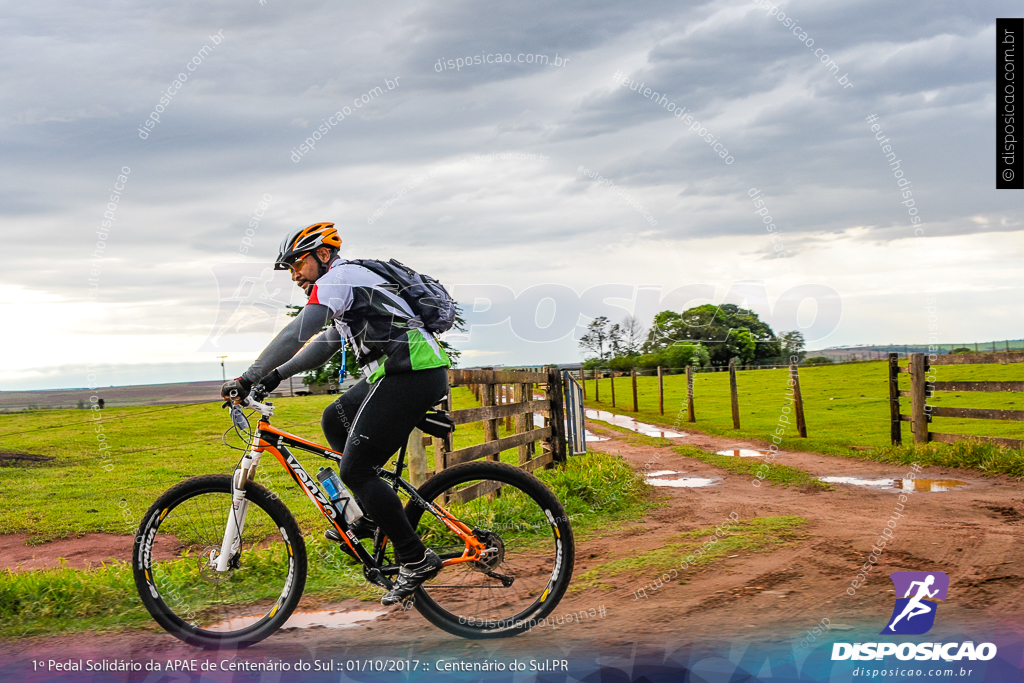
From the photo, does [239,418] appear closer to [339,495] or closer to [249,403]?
[249,403]

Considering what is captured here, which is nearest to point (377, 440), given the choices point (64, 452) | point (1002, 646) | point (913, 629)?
point (913, 629)

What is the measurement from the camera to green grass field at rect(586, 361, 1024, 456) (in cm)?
1655

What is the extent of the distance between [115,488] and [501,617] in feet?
36.2

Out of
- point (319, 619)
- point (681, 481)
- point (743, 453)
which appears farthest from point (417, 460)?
point (743, 453)

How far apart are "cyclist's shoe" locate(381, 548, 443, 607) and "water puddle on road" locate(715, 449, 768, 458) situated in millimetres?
10368

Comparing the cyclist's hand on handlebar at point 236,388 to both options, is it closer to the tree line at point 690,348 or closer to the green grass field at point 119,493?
the green grass field at point 119,493

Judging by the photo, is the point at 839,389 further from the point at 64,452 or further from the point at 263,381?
the point at 263,381

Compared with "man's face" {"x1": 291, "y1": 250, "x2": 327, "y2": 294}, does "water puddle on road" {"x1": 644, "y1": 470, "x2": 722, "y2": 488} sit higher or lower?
lower

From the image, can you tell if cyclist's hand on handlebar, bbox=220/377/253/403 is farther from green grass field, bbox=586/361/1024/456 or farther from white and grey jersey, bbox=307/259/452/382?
green grass field, bbox=586/361/1024/456

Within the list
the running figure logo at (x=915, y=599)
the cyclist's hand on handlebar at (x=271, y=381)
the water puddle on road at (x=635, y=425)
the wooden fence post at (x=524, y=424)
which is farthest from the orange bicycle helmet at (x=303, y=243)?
the water puddle on road at (x=635, y=425)

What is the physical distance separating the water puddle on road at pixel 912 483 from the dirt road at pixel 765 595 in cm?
145

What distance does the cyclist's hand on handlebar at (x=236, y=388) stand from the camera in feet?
12.0

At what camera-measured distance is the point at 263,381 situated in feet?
12.4

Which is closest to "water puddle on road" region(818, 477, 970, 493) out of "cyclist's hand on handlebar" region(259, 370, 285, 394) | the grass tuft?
the grass tuft
